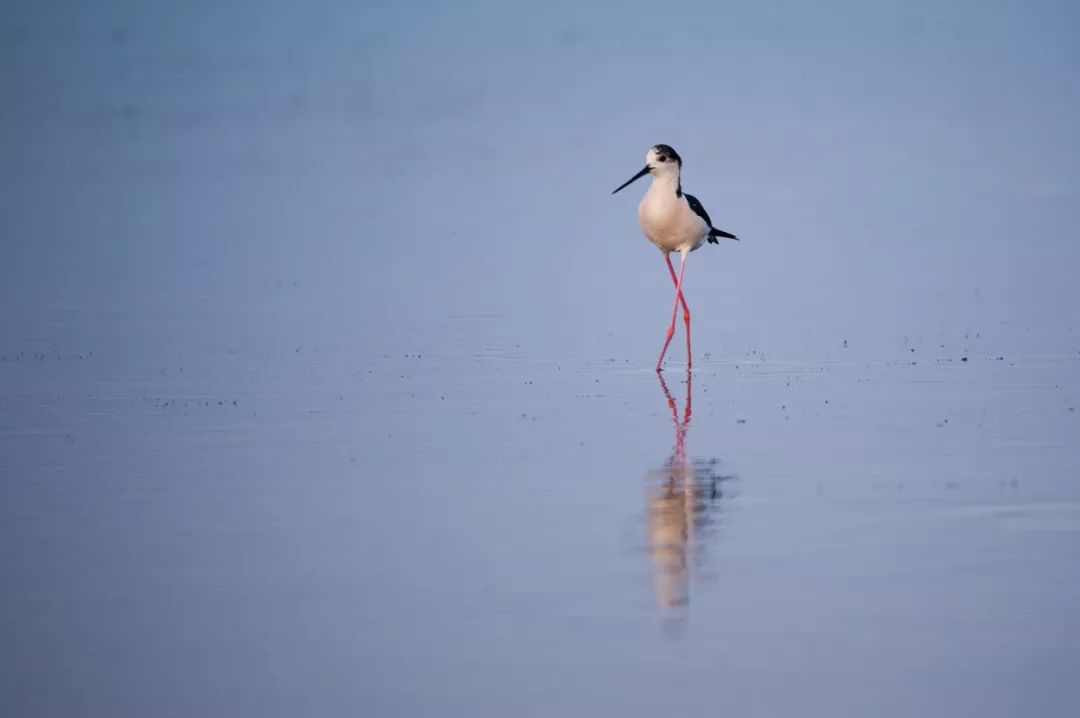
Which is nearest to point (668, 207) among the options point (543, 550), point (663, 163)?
point (663, 163)

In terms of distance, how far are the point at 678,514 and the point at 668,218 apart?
940 cm

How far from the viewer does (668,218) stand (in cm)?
1820

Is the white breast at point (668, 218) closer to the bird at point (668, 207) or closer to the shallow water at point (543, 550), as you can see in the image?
the bird at point (668, 207)

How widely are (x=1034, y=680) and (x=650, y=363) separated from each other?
10361 mm

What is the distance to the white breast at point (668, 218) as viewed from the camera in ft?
59.5

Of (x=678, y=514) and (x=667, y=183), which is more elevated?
(x=667, y=183)

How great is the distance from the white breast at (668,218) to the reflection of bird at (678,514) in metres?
6.74

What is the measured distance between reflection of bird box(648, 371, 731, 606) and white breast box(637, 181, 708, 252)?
A: 6.74 m

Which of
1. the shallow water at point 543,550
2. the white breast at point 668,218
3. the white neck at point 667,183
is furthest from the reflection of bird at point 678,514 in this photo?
the white neck at point 667,183

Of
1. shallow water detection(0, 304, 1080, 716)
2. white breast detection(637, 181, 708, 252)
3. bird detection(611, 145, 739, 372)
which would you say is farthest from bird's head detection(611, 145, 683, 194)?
shallow water detection(0, 304, 1080, 716)

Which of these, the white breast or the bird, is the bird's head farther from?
the white breast

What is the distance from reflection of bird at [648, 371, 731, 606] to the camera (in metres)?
7.70

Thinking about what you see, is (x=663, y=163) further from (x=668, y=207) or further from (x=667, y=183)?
(x=668, y=207)

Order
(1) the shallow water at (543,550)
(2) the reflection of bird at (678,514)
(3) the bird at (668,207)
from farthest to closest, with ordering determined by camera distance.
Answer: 1. (3) the bird at (668,207)
2. (2) the reflection of bird at (678,514)
3. (1) the shallow water at (543,550)
